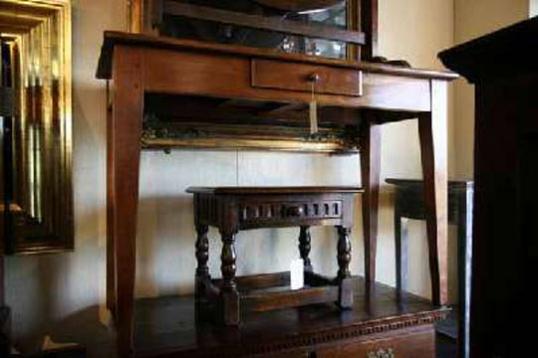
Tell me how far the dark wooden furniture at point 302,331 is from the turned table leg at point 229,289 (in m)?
0.03

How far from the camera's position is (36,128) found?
4.57ft

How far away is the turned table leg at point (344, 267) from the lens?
4.46 feet

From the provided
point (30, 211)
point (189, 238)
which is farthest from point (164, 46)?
point (189, 238)

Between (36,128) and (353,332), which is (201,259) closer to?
(353,332)

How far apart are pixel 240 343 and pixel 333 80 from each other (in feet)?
2.36

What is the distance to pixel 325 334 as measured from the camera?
123 cm

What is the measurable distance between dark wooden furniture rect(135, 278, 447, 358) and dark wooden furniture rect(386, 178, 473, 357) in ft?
0.95

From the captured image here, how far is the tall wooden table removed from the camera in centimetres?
104

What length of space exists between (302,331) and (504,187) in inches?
30.6

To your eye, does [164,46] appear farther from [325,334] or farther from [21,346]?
[21,346]

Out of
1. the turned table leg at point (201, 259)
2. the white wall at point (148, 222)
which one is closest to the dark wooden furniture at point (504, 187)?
the turned table leg at point (201, 259)

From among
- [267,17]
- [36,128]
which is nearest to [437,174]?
[267,17]

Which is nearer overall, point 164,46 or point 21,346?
A: point 164,46

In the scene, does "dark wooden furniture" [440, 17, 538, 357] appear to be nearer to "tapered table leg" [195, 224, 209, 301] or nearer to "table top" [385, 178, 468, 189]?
"tapered table leg" [195, 224, 209, 301]
